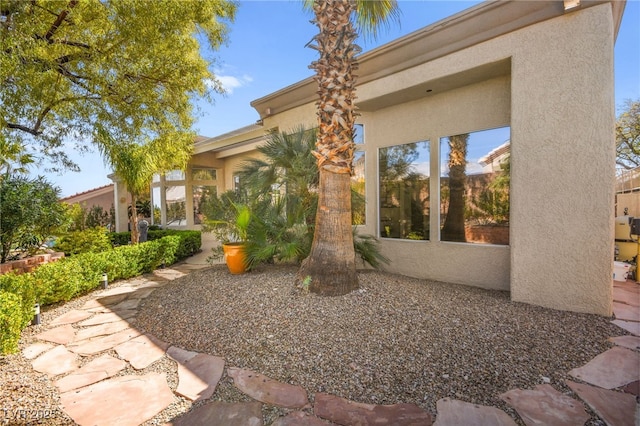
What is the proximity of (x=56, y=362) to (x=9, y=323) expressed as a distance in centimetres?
Result: 80

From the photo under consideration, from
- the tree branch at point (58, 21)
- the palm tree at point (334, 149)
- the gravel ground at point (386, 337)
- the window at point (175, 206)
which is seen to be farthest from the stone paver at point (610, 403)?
the window at point (175, 206)

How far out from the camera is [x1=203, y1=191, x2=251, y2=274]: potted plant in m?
6.46

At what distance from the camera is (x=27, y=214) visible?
634 centimetres

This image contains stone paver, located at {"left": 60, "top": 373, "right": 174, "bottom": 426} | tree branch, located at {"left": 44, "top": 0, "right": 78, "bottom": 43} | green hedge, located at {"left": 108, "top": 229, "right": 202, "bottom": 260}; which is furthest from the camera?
green hedge, located at {"left": 108, "top": 229, "right": 202, "bottom": 260}

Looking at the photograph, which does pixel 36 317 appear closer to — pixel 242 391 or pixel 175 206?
pixel 242 391

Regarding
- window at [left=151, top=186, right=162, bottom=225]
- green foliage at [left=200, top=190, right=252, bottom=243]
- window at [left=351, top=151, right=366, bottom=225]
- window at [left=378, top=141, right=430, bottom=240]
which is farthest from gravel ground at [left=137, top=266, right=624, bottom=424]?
window at [left=151, top=186, right=162, bottom=225]

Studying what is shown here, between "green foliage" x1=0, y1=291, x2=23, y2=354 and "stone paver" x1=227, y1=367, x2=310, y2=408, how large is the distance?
287 centimetres

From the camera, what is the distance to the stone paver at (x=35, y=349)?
3774mm

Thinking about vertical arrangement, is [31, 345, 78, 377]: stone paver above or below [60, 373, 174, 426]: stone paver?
below

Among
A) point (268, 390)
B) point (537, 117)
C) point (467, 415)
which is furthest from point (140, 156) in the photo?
point (467, 415)

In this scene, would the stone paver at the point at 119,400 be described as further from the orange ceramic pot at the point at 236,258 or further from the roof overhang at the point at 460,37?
the roof overhang at the point at 460,37

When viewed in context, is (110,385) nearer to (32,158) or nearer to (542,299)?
(542,299)

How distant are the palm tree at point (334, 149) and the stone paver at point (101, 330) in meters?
2.84

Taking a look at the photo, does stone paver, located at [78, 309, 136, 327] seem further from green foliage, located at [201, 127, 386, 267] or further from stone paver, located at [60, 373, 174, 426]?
green foliage, located at [201, 127, 386, 267]
